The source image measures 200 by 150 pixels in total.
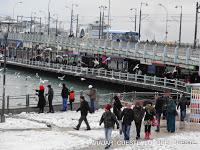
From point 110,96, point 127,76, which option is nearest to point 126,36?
point 127,76

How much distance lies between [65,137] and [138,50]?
127 feet

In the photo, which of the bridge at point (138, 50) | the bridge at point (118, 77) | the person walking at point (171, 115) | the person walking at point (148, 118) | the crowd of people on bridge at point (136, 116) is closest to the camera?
the crowd of people on bridge at point (136, 116)

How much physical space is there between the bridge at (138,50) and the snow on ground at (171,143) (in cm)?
2664

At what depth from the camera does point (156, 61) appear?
52.8 metres

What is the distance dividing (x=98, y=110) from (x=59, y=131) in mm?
7865

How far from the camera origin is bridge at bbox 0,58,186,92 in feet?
155

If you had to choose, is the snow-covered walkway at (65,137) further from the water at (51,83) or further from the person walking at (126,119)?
the water at (51,83)

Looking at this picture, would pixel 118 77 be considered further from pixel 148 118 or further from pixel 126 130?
pixel 126 130

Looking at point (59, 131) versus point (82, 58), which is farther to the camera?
point (82, 58)

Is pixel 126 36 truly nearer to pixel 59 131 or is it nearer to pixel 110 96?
pixel 110 96

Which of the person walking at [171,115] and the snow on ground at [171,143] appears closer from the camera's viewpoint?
the snow on ground at [171,143]

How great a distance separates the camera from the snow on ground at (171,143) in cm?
1722

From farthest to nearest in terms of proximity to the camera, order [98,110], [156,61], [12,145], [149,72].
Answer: [149,72] < [156,61] < [98,110] < [12,145]

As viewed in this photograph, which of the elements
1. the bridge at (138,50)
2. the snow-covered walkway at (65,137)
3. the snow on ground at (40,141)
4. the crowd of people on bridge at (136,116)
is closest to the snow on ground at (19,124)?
the snow-covered walkway at (65,137)
